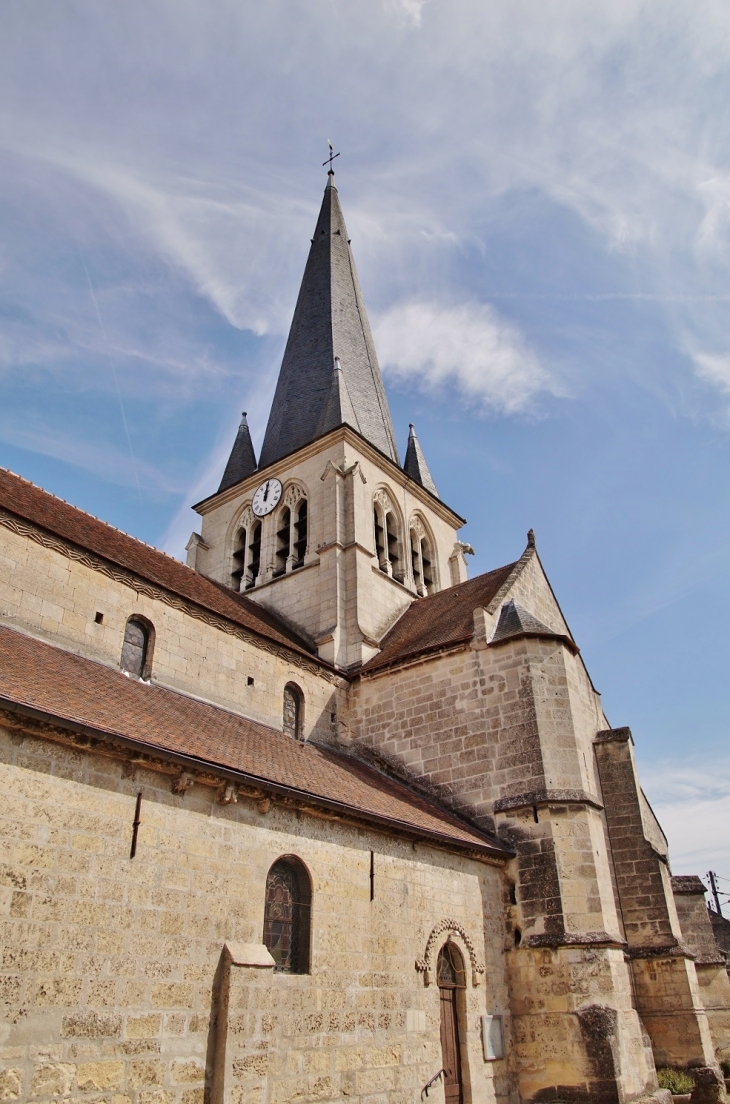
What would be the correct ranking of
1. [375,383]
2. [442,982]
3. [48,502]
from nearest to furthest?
[442,982] → [48,502] → [375,383]

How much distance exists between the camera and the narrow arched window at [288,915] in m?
8.43

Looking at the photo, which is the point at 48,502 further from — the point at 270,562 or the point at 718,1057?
the point at 718,1057

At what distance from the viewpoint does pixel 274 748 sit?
11.4 meters

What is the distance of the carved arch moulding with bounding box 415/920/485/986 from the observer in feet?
32.8

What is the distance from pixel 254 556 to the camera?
20.5 m

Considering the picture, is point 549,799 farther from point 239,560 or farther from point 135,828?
point 239,560

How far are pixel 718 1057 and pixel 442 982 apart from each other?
8.52m

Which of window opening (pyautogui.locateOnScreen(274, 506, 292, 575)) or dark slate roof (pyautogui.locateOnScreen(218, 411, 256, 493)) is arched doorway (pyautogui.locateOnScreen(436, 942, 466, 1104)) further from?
dark slate roof (pyautogui.locateOnScreen(218, 411, 256, 493))

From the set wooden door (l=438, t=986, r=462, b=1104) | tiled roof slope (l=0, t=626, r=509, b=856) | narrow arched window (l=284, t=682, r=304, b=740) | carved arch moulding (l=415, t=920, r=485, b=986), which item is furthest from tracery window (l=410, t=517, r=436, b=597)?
wooden door (l=438, t=986, r=462, b=1104)

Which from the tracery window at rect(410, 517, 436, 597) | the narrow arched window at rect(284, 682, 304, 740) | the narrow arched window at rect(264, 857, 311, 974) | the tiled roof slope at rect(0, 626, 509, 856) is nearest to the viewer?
the tiled roof slope at rect(0, 626, 509, 856)

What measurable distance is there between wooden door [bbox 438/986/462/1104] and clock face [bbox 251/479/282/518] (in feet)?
41.3

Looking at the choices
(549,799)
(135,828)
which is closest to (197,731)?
(135,828)

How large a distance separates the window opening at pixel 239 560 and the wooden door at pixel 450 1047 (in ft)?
38.7

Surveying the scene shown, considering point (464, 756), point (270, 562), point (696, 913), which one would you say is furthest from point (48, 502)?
point (696, 913)
